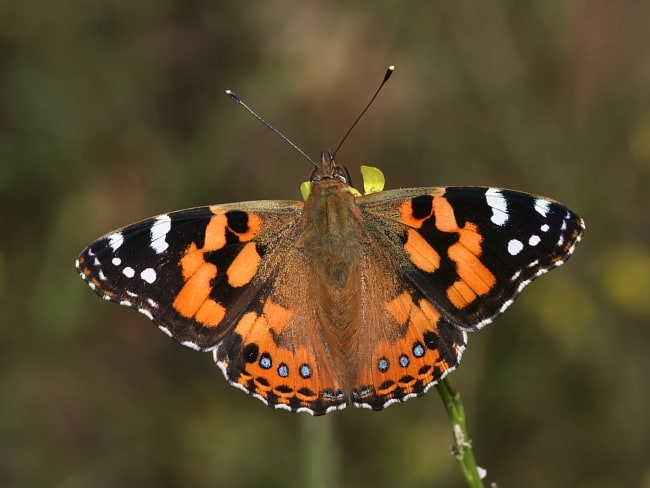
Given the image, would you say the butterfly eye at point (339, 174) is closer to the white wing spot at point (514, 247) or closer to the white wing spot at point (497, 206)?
the white wing spot at point (497, 206)

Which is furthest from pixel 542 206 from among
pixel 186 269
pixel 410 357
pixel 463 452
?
pixel 186 269

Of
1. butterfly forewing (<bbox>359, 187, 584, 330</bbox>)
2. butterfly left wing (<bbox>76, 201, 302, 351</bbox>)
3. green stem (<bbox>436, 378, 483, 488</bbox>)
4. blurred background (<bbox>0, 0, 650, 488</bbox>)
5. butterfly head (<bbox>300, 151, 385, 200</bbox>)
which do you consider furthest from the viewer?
blurred background (<bbox>0, 0, 650, 488</bbox>)

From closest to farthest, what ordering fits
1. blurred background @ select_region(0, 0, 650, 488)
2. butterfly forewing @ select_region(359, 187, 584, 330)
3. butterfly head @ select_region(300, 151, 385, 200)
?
butterfly forewing @ select_region(359, 187, 584, 330) → butterfly head @ select_region(300, 151, 385, 200) → blurred background @ select_region(0, 0, 650, 488)

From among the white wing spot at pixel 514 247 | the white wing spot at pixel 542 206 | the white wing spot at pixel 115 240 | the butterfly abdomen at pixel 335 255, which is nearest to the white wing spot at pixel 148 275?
the white wing spot at pixel 115 240

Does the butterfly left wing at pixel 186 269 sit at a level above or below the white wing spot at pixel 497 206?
below

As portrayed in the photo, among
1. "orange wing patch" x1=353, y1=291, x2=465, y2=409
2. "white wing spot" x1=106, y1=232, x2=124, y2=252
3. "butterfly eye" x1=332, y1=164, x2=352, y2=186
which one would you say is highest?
"butterfly eye" x1=332, y1=164, x2=352, y2=186

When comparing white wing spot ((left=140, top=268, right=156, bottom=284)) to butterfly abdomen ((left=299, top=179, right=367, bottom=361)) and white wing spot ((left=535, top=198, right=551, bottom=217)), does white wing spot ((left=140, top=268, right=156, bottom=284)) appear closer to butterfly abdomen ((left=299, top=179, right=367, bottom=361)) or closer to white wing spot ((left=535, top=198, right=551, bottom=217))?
butterfly abdomen ((left=299, top=179, right=367, bottom=361))

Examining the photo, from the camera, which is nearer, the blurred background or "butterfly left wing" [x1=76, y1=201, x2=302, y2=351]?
"butterfly left wing" [x1=76, y1=201, x2=302, y2=351]

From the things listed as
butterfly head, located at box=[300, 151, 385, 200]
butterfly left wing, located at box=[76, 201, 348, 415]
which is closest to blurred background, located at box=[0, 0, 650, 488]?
butterfly left wing, located at box=[76, 201, 348, 415]
